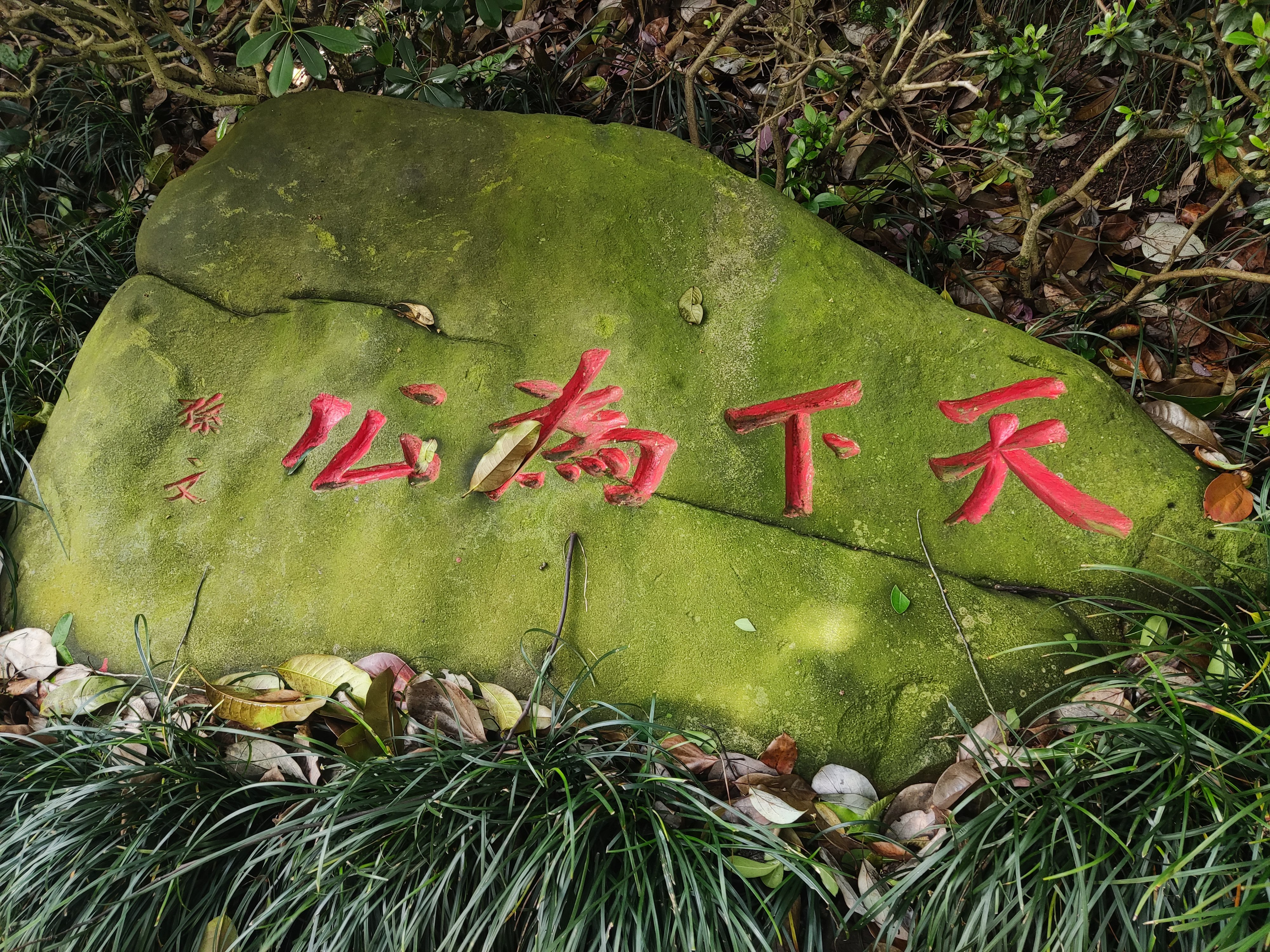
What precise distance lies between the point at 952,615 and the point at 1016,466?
0.38 m

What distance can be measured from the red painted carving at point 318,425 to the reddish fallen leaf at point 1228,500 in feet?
6.30

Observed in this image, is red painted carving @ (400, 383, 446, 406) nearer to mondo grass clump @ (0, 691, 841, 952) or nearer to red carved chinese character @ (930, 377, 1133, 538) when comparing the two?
mondo grass clump @ (0, 691, 841, 952)

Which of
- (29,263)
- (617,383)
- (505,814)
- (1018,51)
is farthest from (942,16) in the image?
(29,263)

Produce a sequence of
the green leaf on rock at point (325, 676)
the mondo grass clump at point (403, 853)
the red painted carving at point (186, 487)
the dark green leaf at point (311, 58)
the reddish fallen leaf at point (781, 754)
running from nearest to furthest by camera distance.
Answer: the mondo grass clump at point (403, 853), the reddish fallen leaf at point (781, 754), the green leaf on rock at point (325, 676), the red painted carving at point (186, 487), the dark green leaf at point (311, 58)

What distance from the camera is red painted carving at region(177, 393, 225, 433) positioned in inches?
79.7

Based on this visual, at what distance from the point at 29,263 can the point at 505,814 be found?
2.72m

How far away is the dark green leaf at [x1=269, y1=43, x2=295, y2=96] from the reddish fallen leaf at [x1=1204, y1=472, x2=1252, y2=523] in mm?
2326

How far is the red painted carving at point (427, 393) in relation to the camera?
1.97 m

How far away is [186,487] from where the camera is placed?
1976 mm

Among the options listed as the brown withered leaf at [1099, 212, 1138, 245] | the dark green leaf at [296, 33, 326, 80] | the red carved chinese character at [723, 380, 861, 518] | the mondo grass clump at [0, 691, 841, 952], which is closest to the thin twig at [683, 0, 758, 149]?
the red carved chinese character at [723, 380, 861, 518]

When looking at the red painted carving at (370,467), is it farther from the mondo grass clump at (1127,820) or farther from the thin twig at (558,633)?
the mondo grass clump at (1127,820)

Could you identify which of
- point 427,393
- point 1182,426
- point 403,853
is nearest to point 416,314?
point 427,393

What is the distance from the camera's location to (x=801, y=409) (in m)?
1.91

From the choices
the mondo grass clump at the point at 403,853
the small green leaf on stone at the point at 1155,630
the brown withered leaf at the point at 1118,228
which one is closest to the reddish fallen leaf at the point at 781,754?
the mondo grass clump at the point at 403,853
